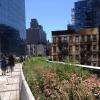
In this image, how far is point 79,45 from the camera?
12794 cm

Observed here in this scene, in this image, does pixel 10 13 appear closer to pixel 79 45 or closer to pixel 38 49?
pixel 38 49

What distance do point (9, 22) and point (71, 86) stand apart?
555 ft

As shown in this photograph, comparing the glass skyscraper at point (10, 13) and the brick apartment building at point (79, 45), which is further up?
the glass skyscraper at point (10, 13)

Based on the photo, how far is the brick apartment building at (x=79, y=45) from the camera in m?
124

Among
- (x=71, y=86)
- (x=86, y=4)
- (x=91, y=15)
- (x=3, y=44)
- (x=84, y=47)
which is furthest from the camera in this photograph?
(x=86, y=4)

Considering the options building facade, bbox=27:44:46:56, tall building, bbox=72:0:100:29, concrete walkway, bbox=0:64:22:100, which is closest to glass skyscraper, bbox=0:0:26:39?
building facade, bbox=27:44:46:56

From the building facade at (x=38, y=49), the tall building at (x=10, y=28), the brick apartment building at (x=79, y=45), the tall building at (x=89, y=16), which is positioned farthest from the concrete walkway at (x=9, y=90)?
the building facade at (x=38, y=49)

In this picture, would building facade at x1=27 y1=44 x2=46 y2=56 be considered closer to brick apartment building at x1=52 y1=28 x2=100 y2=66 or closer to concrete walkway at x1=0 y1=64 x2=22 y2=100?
brick apartment building at x1=52 y1=28 x2=100 y2=66

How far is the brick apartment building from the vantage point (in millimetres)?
124381

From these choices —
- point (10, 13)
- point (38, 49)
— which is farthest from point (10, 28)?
point (38, 49)

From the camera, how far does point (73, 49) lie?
427ft

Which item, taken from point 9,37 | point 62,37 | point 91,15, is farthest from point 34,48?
point 62,37

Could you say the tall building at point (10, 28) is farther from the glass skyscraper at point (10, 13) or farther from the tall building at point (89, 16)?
the tall building at point (89, 16)

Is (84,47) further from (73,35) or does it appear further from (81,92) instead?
(81,92)
